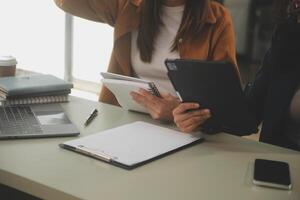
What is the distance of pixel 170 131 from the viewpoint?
1.33 metres

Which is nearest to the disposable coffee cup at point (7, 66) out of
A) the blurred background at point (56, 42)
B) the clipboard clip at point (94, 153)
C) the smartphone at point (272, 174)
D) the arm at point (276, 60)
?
the clipboard clip at point (94, 153)

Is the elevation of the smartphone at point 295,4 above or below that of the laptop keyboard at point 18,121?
above

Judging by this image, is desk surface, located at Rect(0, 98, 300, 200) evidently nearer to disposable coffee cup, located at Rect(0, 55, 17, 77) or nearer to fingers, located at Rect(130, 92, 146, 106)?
fingers, located at Rect(130, 92, 146, 106)

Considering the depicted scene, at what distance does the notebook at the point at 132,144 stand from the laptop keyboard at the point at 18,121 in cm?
14

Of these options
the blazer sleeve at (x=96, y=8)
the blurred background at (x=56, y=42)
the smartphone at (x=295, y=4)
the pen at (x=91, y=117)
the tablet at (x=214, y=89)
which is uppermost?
the smartphone at (x=295, y=4)

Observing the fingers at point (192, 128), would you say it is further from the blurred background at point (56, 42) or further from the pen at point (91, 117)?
the blurred background at point (56, 42)

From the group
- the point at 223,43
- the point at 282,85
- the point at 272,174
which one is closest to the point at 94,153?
the point at 272,174

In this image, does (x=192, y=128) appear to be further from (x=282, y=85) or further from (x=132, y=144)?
(x=282, y=85)

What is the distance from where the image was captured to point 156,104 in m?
1.41

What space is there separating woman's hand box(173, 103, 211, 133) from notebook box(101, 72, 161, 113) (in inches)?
5.2

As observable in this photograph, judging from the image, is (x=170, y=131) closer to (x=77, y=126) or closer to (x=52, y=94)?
(x=77, y=126)

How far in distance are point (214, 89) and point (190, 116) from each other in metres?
0.11

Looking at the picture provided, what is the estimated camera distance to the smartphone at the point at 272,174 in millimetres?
1008

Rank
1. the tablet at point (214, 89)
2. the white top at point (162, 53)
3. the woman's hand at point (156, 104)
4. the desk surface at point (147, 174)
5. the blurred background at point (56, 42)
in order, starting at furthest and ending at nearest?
the blurred background at point (56, 42) → the white top at point (162, 53) → the woman's hand at point (156, 104) → the tablet at point (214, 89) → the desk surface at point (147, 174)
